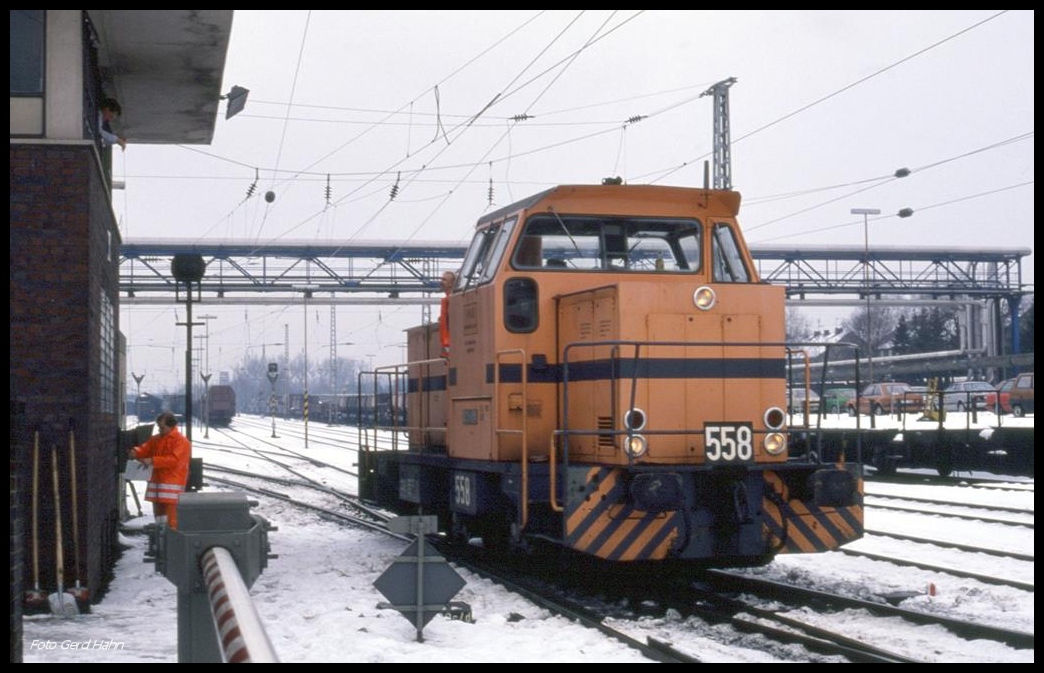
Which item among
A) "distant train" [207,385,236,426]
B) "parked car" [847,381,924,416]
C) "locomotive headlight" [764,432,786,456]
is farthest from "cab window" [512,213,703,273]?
"distant train" [207,385,236,426]

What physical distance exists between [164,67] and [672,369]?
6783mm

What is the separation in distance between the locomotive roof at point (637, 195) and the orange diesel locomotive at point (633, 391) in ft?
0.04

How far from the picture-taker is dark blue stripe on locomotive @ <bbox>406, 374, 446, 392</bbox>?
12.4 m

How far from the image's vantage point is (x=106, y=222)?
37.2ft

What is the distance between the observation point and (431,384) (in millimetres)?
12891

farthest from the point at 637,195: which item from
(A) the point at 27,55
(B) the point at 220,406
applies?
(B) the point at 220,406

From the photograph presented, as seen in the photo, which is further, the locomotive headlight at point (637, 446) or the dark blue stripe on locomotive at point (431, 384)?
the dark blue stripe on locomotive at point (431, 384)

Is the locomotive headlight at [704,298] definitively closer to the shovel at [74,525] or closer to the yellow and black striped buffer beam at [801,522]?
the yellow and black striped buffer beam at [801,522]

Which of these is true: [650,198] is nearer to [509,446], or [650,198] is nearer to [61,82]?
[509,446]

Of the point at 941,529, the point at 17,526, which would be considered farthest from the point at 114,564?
the point at 941,529

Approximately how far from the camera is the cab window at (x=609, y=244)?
1020cm

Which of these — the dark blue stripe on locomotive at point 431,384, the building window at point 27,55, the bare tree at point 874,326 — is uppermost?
the bare tree at point 874,326

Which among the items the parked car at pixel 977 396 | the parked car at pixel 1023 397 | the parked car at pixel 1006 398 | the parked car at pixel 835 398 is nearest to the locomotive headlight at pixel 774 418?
the parked car at pixel 1023 397

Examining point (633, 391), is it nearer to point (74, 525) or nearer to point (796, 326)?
point (74, 525)
